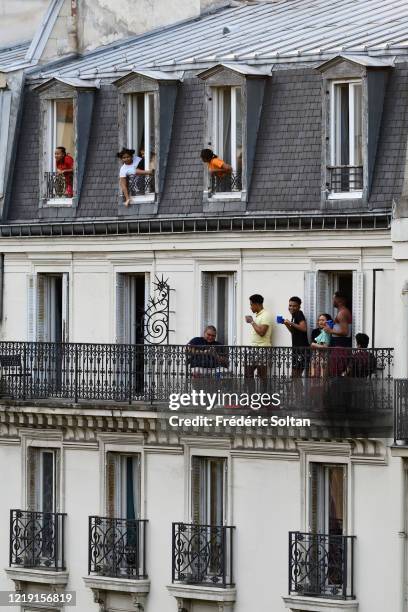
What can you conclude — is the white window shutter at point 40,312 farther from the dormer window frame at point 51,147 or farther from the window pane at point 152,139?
the window pane at point 152,139

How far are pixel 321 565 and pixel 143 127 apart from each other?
11.1 meters

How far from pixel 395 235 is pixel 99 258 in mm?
9879

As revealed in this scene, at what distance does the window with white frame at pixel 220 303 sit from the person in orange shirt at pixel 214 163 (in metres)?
2.37

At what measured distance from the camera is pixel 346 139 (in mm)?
72625

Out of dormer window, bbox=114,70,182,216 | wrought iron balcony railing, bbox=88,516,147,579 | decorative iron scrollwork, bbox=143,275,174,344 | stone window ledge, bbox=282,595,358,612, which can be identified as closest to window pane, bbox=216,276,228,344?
decorative iron scrollwork, bbox=143,275,174,344

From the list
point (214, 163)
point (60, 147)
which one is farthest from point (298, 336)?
point (60, 147)

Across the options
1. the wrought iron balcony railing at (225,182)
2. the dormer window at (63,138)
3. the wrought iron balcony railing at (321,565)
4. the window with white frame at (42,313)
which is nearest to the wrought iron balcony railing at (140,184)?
the dormer window at (63,138)

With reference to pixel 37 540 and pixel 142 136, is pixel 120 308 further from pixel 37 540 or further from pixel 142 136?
pixel 37 540

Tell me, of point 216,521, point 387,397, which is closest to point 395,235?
point 387,397

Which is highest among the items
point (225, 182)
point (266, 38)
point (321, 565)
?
point (266, 38)

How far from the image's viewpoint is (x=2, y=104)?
79.7 metres

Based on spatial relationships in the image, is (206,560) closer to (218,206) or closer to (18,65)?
(218,206)

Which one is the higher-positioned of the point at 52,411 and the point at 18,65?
the point at 18,65

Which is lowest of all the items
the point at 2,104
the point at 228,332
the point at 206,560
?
the point at 206,560
